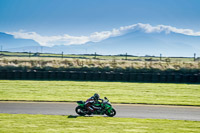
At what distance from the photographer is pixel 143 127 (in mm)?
11938

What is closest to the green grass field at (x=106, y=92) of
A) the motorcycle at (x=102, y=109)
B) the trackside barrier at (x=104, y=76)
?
the trackside barrier at (x=104, y=76)

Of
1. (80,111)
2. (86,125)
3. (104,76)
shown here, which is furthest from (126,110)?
(104,76)

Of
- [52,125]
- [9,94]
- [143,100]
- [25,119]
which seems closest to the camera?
[52,125]

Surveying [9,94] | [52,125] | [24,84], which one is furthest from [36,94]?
[52,125]

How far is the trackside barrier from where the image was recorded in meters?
30.4

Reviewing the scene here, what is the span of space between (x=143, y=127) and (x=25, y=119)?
600cm

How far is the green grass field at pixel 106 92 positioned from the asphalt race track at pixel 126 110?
1.64 meters

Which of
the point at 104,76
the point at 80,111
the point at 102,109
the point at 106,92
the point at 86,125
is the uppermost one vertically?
the point at 104,76

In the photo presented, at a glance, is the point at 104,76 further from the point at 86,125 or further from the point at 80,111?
the point at 86,125

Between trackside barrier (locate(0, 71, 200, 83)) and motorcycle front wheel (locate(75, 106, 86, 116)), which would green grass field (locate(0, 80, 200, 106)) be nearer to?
trackside barrier (locate(0, 71, 200, 83))

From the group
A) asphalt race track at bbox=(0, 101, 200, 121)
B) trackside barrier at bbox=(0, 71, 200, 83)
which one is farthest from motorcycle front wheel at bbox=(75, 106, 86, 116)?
trackside barrier at bbox=(0, 71, 200, 83)

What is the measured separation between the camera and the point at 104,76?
31.4 metres

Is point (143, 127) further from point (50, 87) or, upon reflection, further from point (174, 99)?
point (50, 87)

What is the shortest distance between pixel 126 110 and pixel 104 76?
14.6 m
